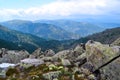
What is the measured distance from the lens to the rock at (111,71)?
146 ft

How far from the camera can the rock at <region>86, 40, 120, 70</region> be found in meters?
46.8

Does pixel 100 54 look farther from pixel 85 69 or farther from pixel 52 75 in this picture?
pixel 52 75

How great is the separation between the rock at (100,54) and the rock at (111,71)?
107 centimetres

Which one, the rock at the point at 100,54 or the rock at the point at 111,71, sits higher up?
the rock at the point at 100,54

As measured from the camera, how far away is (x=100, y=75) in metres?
45.1

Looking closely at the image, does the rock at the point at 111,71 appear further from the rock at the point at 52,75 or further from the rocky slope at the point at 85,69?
the rock at the point at 52,75

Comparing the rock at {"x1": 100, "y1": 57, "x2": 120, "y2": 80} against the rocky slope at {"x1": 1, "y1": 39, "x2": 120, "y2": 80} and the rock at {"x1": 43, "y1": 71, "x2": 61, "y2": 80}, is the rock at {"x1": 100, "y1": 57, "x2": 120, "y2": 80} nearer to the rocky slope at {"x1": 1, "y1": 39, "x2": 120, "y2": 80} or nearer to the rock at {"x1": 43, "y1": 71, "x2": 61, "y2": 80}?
the rocky slope at {"x1": 1, "y1": 39, "x2": 120, "y2": 80}

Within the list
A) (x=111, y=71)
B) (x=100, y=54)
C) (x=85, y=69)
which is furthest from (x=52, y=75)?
(x=100, y=54)

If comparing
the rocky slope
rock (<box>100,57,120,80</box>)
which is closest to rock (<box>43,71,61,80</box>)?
the rocky slope

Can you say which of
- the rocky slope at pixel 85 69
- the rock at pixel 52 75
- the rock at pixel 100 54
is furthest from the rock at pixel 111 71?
the rock at pixel 52 75

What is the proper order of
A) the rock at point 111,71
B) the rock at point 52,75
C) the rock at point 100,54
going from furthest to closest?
1. the rock at point 100,54
2. the rock at point 111,71
3. the rock at point 52,75

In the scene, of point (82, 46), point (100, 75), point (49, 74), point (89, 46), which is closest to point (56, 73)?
point (49, 74)

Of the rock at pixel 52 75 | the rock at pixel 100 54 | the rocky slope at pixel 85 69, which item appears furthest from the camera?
Answer: the rock at pixel 100 54

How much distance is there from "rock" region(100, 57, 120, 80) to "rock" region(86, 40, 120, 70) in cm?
107
